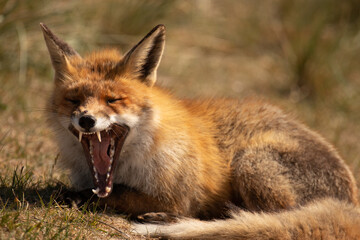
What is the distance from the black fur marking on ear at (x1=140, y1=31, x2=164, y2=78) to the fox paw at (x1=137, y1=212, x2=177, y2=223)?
1249 mm

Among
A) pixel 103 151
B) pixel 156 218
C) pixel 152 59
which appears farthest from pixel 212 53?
pixel 156 218

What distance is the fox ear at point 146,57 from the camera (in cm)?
414

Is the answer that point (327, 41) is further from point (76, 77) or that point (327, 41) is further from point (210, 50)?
point (76, 77)

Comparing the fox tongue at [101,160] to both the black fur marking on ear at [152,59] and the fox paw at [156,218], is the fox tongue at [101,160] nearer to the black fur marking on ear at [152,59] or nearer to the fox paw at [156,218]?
the fox paw at [156,218]

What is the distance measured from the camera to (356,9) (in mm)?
11195

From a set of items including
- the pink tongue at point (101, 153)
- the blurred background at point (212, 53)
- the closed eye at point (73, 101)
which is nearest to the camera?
the closed eye at point (73, 101)

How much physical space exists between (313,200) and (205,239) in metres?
1.18

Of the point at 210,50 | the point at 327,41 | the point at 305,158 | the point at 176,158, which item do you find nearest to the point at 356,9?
the point at 327,41

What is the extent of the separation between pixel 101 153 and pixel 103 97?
51cm

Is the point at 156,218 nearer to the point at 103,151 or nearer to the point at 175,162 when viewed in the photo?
the point at 175,162

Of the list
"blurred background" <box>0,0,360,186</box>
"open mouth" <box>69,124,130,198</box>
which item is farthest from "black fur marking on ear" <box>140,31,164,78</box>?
"blurred background" <box>0,0,360,186</box>

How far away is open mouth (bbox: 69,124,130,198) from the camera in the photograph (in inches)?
157

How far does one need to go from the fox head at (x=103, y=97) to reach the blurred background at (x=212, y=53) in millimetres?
878

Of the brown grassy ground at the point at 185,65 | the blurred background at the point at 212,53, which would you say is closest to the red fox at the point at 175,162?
the brown grassy ground at the point at 185,65
